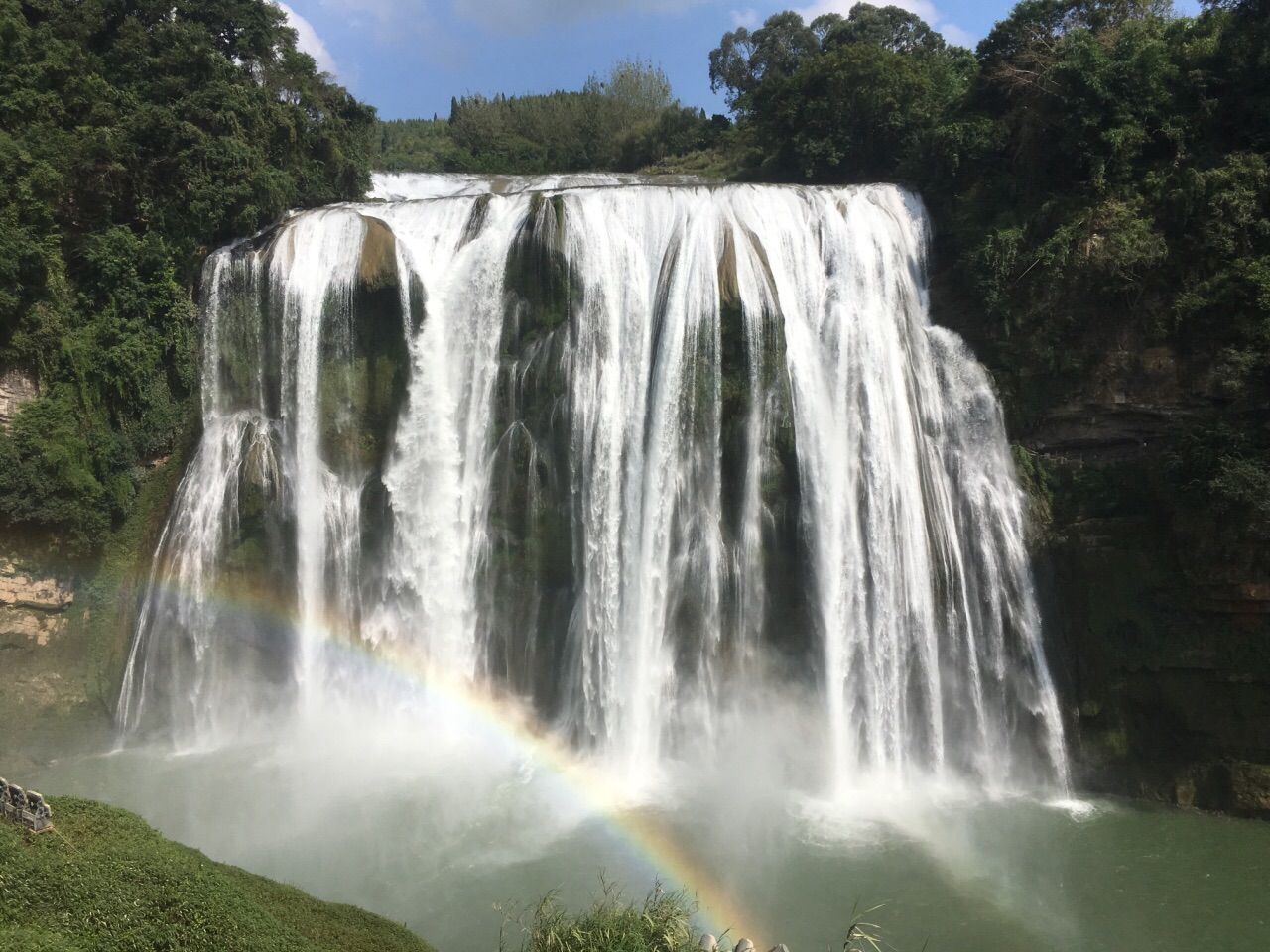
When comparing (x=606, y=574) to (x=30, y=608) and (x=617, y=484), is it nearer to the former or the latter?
(x=617, y=484)

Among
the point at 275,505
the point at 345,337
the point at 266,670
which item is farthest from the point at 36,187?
the point at 266,670

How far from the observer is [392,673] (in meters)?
17.4

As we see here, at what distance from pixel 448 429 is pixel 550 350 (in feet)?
9.13

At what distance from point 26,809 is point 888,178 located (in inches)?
939

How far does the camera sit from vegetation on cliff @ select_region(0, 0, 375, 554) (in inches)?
688

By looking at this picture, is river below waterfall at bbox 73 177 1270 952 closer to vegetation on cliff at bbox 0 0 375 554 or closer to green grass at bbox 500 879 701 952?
vegetation on cliff at bbox 0 0 375 554

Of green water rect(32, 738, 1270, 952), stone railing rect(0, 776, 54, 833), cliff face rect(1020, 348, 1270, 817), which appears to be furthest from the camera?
cliff face rect(1020, 348, 1270, 817)

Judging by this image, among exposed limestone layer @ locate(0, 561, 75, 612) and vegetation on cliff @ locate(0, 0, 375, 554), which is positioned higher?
vegetation on cliff @ locate(0, 0, 375, 554)

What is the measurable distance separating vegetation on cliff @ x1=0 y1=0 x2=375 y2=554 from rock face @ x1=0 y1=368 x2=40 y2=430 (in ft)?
0.54

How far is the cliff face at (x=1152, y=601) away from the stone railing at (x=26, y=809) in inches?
599

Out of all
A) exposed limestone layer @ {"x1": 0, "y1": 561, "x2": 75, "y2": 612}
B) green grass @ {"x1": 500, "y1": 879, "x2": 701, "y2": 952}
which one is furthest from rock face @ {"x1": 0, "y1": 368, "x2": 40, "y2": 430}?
green grass @ {"x1": 500, "y1": 879, "x2": 701, "y2": 952}

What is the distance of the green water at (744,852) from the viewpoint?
11.3 metres

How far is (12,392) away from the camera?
17.5 metres

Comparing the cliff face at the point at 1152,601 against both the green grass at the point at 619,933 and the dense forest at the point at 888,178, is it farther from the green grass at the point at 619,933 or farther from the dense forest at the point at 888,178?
the green grass at the point at 619,933
